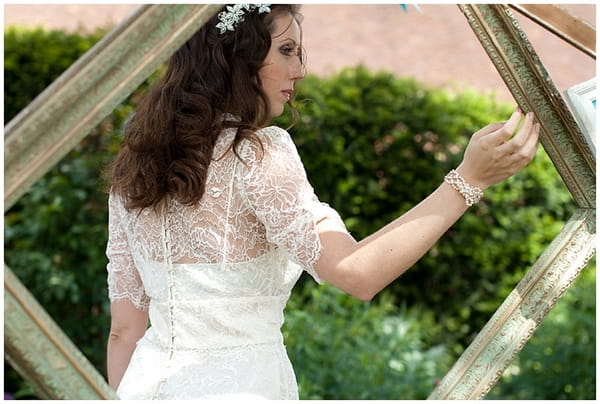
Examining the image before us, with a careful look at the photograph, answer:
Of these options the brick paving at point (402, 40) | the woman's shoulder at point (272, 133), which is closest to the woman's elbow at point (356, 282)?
the woman's shoulder at point (272, 133)

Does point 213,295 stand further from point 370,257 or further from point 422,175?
point 422,175

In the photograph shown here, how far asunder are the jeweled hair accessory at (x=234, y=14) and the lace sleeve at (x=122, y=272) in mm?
506

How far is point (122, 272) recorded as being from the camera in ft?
7.43

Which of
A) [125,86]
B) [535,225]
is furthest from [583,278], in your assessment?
[125,86]

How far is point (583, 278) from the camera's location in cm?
576

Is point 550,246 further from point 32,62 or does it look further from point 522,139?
point 32,62

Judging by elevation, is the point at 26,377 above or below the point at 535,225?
above

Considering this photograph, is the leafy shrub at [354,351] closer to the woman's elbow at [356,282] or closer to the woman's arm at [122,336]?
the woman's arm at [122,336]

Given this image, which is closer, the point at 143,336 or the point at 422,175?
the point at 143,336

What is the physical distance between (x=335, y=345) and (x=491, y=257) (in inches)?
63.6

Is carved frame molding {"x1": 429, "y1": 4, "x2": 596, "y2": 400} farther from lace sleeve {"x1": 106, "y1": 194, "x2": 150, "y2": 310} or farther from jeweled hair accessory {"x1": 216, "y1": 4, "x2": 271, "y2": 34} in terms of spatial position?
lace sleeve {"x1": 106, "y1": 194, "x2": 150, "y2": 310}

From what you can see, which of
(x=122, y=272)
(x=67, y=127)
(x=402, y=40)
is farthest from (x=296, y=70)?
(x=402, y=40)

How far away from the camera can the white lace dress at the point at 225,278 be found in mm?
1899

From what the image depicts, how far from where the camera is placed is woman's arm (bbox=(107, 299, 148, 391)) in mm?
2283
